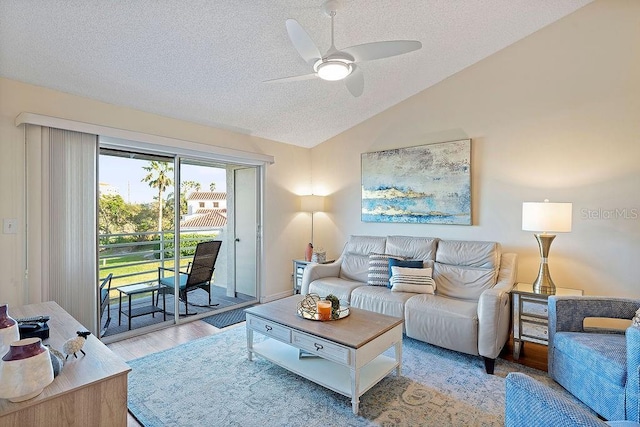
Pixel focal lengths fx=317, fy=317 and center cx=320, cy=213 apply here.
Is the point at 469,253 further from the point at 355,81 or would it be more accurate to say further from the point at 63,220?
the point at 63,220

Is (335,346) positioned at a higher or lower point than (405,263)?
lower

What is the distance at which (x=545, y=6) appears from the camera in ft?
9.47

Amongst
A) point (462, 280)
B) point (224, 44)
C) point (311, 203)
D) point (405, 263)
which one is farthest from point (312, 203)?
point (224, 44)

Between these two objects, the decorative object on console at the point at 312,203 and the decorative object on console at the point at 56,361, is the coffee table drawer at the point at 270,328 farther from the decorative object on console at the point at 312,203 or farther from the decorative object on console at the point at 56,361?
the decorative object on console at the point at 312,203

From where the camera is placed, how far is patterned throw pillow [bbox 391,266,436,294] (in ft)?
10.6

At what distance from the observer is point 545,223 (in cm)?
272

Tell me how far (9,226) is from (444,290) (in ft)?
13.1

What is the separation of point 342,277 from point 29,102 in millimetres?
3546

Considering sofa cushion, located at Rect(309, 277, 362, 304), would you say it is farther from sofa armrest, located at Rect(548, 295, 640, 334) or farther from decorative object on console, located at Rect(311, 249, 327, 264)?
sofa armrest, located at Rect(548, 295, 640, 334)

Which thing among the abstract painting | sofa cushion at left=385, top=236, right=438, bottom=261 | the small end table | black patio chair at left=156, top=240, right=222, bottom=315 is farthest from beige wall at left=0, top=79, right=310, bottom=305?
the small end table

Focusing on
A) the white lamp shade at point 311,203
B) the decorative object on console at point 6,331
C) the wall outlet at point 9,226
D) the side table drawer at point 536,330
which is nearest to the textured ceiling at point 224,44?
the wall outlet at point 9,226

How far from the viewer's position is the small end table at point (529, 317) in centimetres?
265

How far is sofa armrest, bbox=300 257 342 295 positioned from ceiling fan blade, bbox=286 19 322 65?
2.39m

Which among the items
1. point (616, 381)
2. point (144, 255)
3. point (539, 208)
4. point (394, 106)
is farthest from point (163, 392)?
point (394, 106)
